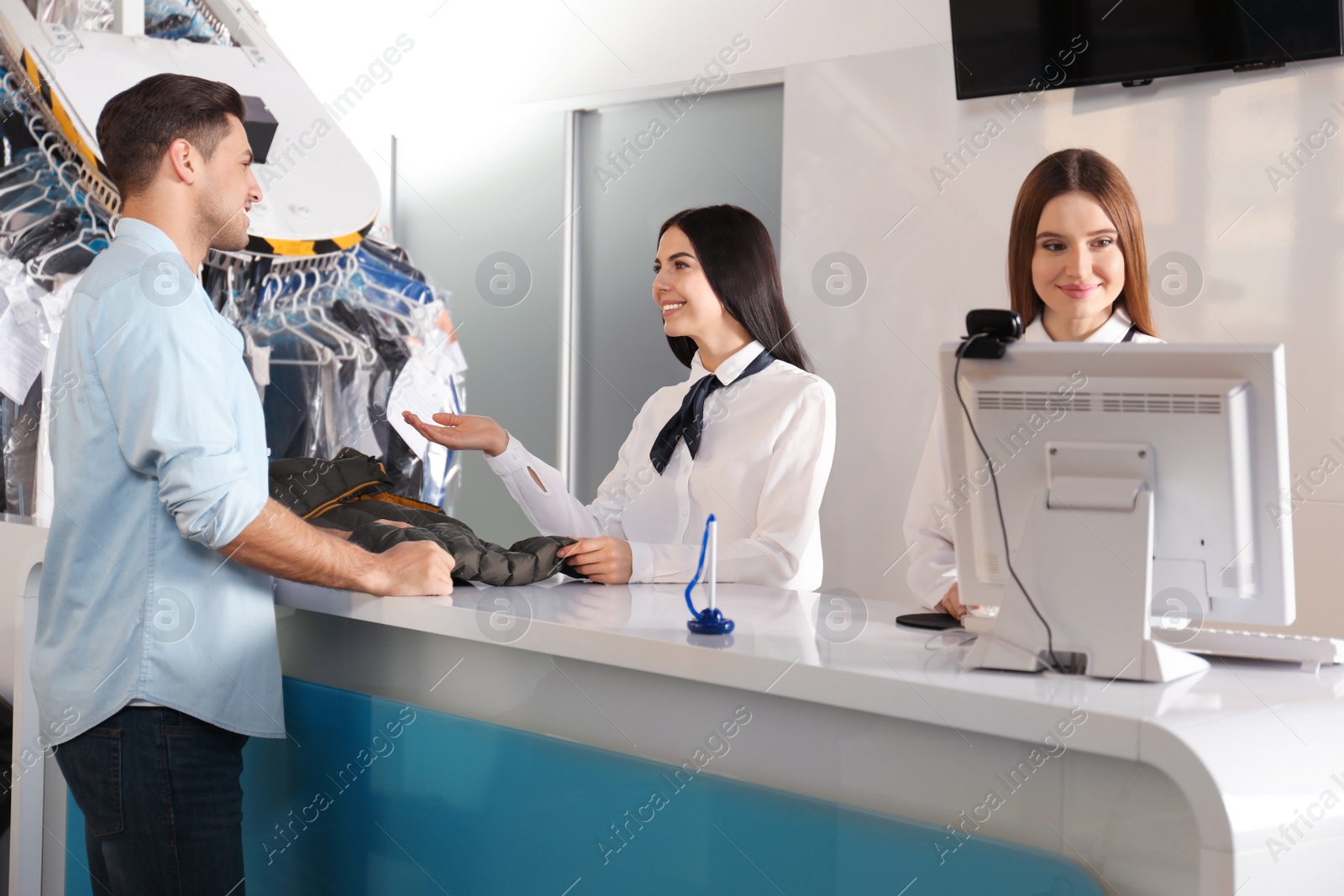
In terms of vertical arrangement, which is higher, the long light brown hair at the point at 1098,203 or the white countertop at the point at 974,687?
the long light brown hair at the point at 1098,203

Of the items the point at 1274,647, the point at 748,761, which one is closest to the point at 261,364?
the point at 748,761

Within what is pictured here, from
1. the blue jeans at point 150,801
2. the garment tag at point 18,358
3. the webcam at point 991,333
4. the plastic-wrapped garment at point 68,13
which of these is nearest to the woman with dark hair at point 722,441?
the blue jeans at point 150,801

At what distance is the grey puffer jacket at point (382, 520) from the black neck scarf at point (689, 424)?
439 mm

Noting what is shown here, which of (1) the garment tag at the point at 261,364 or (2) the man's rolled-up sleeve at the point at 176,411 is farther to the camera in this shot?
(1) the garment tag at the point at 261,364

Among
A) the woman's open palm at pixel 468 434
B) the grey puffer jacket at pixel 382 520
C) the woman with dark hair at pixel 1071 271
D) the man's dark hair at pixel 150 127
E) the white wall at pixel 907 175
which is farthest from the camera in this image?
the white wall at pixel 907 175

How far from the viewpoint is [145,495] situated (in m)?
1.56

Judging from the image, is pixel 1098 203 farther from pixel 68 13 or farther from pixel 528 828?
pixel 68 13

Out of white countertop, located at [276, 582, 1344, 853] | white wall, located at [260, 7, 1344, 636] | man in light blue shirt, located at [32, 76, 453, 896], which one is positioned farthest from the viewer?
white wall, located at [260, 7, 1344, 636]

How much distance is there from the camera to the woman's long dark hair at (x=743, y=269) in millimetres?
2414

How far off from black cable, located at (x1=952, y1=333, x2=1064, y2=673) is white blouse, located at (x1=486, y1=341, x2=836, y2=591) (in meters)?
0.78

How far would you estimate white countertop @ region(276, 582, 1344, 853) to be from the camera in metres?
1.08

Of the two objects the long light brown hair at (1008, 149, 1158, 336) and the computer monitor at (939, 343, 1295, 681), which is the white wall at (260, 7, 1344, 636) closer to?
the long light brown hair at (1008, 149, 1158, 336)

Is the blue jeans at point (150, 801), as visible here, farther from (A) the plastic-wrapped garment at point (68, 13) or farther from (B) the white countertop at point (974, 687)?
(A) the plastic-wrapped garment at point (68, 13)

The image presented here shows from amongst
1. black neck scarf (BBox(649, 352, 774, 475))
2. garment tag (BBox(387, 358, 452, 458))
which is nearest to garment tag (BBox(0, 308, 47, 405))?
garment tag (BBox(387, 358, 452, 458))
